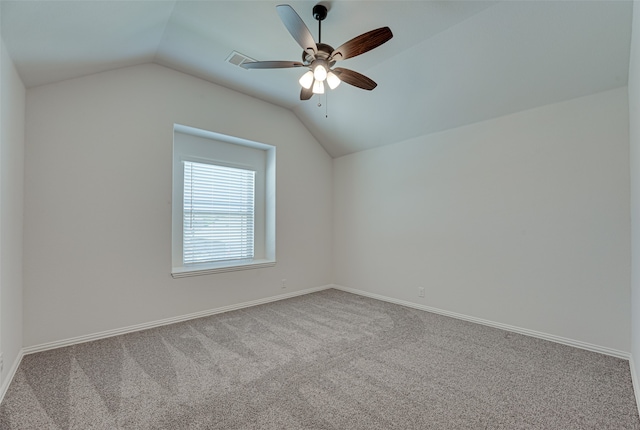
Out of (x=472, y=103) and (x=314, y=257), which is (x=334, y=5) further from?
(x=314, y=257)

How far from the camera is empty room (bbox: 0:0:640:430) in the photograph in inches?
77.9

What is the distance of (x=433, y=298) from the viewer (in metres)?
3.84

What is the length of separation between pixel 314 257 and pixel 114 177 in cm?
302

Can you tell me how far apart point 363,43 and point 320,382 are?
249 cm

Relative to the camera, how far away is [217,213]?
4117mm

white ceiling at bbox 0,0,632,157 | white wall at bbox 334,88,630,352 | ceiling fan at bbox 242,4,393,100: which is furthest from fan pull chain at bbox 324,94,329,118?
ceiling fan at bbox 242,4,393,100

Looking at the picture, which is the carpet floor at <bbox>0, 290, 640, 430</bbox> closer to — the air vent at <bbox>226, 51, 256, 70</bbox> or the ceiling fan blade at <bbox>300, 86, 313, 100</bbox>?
the ceiling fan blade at <bbox>300, 86, 313, 100</bbox>

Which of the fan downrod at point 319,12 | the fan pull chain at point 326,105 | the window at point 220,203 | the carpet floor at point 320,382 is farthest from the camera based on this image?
the fan pull chain at point 326,105

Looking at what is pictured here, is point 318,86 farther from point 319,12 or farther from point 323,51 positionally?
point 319,12

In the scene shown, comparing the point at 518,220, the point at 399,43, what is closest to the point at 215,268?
the point at 399,43

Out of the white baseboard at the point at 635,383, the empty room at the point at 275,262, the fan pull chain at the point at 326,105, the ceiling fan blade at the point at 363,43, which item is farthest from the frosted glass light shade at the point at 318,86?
the white baseboard at the point at 635,383

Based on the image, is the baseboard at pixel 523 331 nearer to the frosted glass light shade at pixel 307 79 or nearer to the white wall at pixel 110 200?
the white wall at pixel 110 200

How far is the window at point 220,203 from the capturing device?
3.76 metres

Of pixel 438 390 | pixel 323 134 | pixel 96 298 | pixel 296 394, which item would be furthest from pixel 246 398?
pixel 323 134
